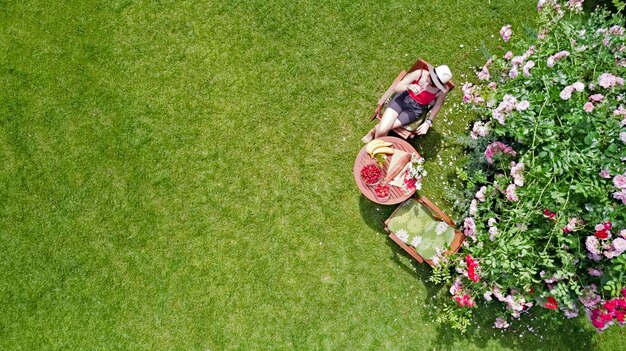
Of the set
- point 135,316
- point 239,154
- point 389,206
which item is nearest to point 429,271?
point 389,206

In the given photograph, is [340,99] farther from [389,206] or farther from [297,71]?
[389,206]

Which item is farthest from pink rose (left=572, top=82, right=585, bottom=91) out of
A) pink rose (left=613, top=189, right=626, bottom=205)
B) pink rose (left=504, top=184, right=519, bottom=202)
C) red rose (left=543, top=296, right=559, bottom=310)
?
red rose (left=543, top=296, right=559, bottom=310)

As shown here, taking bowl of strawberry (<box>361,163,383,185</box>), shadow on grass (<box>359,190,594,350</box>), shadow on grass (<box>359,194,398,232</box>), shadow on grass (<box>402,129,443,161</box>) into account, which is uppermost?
shadow on grass (<box>402,129,443,161</box>)

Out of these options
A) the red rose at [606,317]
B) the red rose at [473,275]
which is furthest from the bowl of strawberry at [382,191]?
the red rose at [606,317]

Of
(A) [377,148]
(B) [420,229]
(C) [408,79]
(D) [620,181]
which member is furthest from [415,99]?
(D) [620,181]

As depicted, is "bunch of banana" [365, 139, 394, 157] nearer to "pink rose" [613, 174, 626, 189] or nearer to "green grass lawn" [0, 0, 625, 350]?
"green grass lawn" [0, 0, 625, 350]

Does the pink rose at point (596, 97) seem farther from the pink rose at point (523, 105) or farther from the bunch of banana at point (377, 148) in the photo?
the bunch of banana at point (377, 148)
